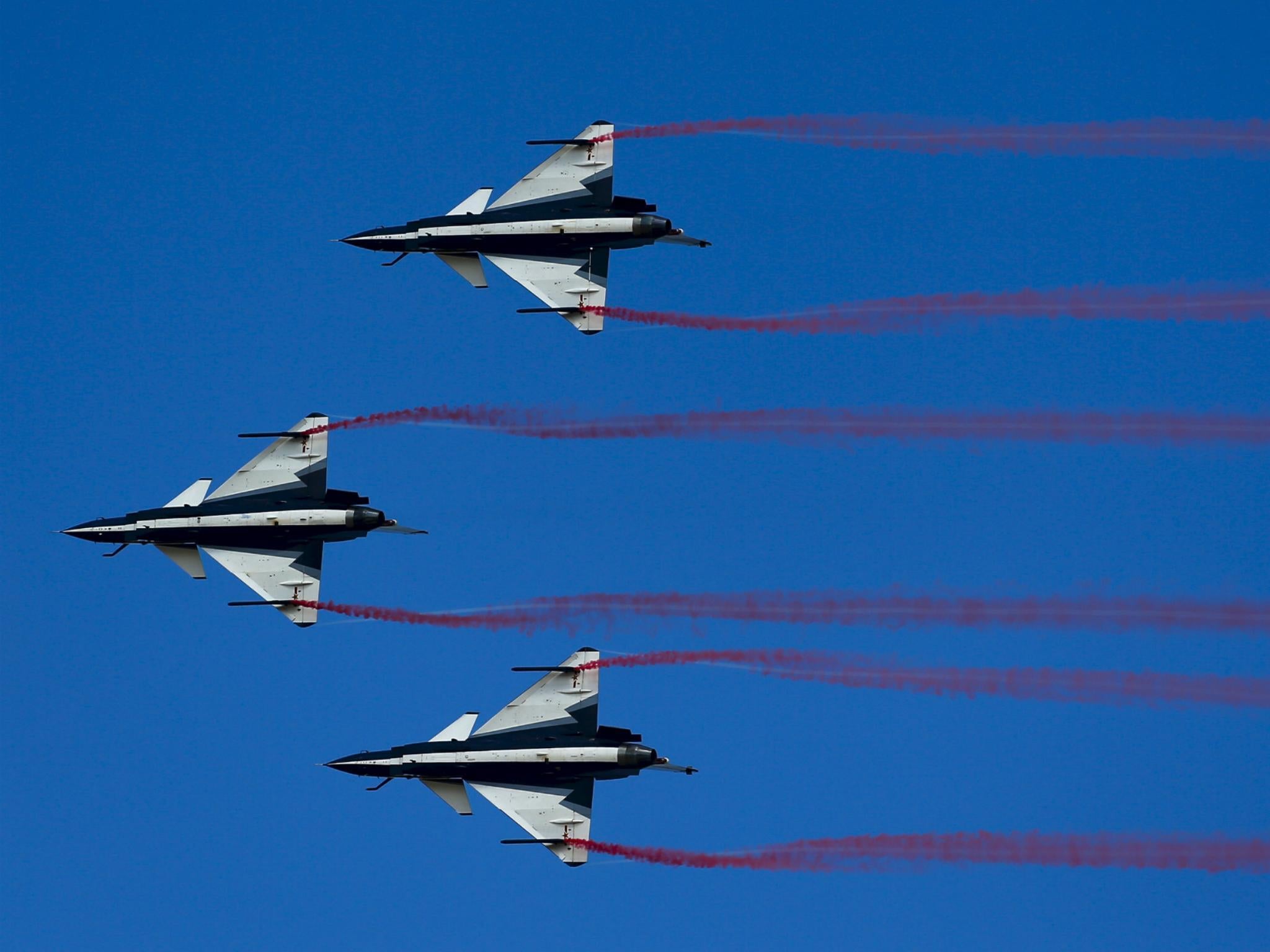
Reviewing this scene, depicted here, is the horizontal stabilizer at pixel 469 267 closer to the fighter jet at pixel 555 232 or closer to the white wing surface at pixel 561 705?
the fighter jet at pixel 555 232

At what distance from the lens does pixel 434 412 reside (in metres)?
56.3

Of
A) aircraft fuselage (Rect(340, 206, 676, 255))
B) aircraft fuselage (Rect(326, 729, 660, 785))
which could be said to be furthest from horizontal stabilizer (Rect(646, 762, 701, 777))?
aircraft fuselage (Rect(340, 206, 676, 255))

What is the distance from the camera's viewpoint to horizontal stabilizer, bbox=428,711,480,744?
5656 cm

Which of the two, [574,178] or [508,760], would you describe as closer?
[508,760]

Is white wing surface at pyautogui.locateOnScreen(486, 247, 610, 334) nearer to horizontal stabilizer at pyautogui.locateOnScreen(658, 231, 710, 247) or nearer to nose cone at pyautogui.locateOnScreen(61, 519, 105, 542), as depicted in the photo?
horizontal stabilizer at pyautogui.locateOnScreen(658, 231, 710, 247)

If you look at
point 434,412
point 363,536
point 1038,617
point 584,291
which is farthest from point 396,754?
point 1038,617

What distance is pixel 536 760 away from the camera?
5469cm

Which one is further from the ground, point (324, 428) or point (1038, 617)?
point (324, 428)

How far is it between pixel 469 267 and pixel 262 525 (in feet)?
31.4

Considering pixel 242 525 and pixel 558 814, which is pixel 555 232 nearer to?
pixel 242 525

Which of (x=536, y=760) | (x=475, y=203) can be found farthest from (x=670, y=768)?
(x=475, y=203)

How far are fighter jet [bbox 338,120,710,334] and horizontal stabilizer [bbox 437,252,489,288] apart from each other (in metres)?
0.02

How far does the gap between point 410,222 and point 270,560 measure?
1073 cm

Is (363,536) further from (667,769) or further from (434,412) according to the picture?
(667,769)
